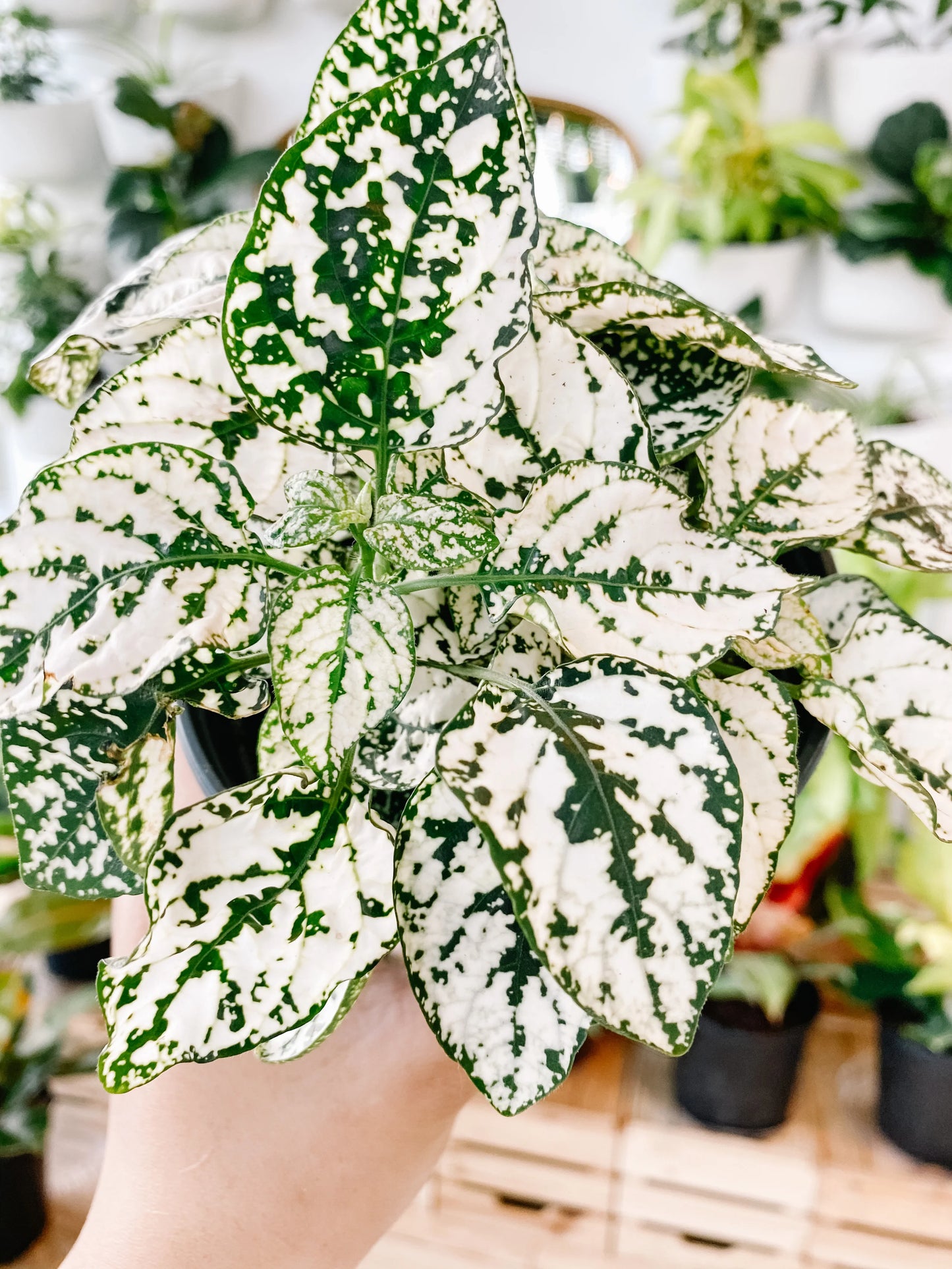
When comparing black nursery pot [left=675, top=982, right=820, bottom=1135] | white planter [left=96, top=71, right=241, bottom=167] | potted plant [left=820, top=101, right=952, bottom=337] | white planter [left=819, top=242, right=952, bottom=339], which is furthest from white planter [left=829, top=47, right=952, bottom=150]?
black nursery pot [left=675, top=982, right=820, bottom=1135]

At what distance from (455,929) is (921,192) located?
1.35 meters

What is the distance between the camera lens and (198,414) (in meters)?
0.40

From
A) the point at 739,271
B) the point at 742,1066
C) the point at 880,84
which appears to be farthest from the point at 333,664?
the point at 880,84

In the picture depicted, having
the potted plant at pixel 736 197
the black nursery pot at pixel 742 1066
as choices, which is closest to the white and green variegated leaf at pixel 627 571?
the black nursery pot at pixel 742 1066

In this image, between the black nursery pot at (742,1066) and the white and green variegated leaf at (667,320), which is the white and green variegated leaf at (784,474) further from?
the black nursery pot at (742,1066)

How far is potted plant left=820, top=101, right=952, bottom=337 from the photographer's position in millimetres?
1260

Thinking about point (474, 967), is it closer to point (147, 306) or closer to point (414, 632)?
point (414, 632)

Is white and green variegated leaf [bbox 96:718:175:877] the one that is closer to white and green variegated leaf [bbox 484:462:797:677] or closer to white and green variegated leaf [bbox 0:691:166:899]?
white and green variegated leaf [bbox 0:691:166:899]

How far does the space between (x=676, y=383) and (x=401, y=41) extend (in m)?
0.18

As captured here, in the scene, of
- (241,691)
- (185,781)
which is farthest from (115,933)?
(241,691)

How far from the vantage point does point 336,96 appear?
30 cm

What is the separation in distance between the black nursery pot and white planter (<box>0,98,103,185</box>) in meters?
1.73

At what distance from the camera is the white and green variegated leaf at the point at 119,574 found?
32 centimetres

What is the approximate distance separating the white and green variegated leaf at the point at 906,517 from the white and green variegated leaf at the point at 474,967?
0.23 m
